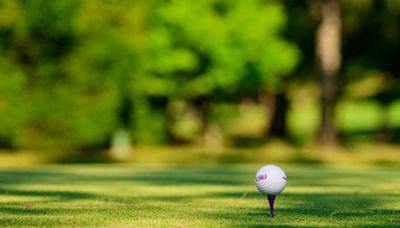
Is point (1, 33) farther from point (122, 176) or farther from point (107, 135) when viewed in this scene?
point (122, 176)

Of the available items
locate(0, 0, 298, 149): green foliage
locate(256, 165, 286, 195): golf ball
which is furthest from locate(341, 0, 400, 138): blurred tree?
locate(256, 165, 286, 195): golf ball

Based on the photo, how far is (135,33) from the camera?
142 ft

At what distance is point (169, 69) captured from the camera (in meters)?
45.0

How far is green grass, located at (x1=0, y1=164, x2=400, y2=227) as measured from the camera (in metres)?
12.5

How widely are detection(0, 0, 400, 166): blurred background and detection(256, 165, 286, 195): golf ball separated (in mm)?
24638

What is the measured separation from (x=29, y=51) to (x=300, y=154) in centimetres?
1218

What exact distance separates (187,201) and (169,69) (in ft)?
95.1

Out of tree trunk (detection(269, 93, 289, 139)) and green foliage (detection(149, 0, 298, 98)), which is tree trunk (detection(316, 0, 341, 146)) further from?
tree trunk (detection(269, 93, 289, 139))

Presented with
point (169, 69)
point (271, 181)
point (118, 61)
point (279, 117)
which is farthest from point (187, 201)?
point (279, 117)

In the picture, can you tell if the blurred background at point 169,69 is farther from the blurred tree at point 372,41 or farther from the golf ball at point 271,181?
the golf ball at point 271,181

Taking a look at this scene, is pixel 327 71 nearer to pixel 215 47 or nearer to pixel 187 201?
pixel 215 47

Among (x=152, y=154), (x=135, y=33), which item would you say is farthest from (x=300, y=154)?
(x=135, y=33)

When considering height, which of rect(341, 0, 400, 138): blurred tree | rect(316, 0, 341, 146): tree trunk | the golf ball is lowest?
the golf ball

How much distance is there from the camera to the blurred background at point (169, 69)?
40469 mm
